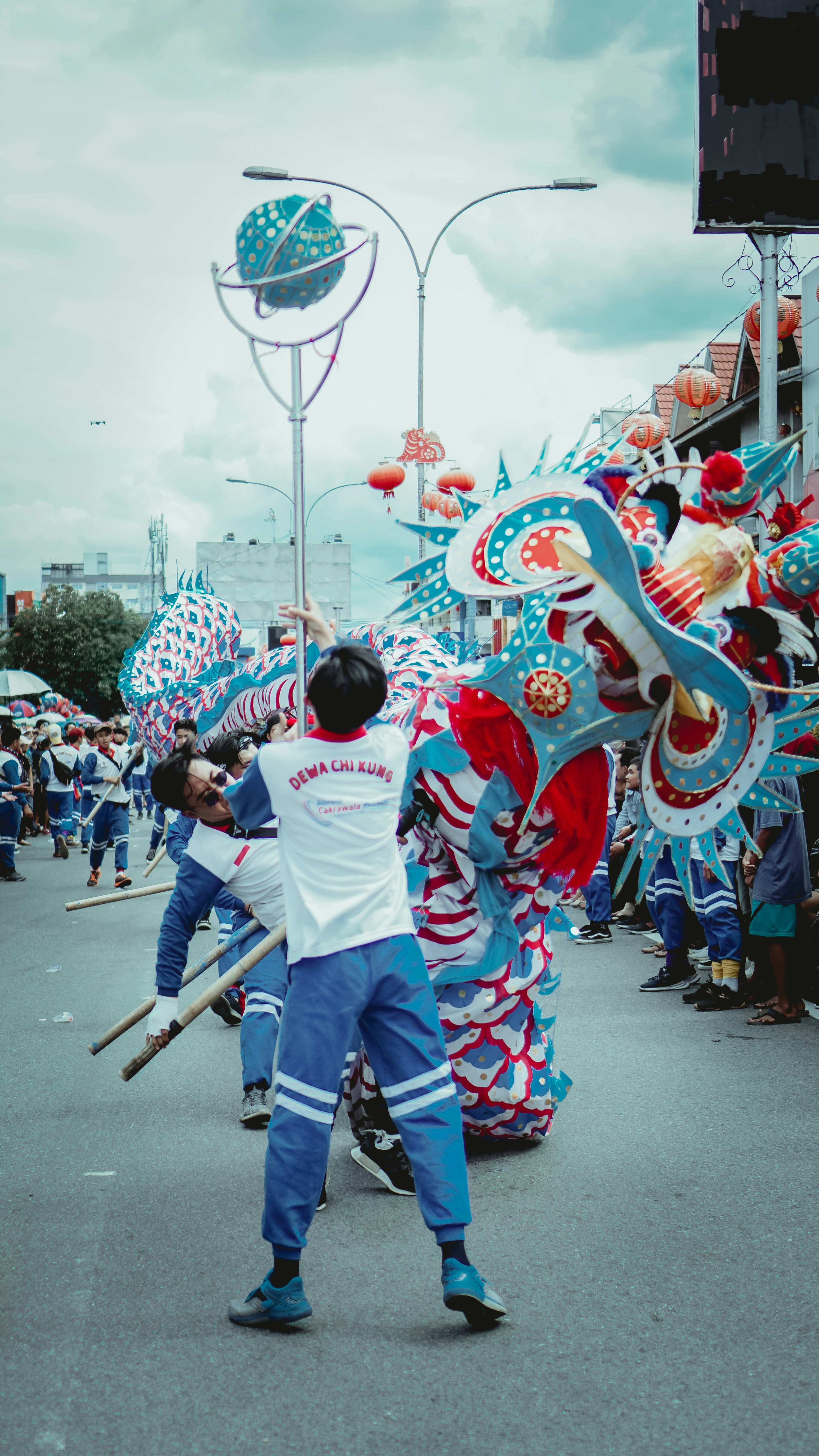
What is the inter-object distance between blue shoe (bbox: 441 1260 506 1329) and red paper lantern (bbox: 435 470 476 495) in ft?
39.9

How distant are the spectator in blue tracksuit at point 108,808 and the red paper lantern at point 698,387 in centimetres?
681

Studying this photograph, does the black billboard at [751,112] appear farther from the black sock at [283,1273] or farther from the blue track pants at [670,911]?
the black sock at [283,1273]

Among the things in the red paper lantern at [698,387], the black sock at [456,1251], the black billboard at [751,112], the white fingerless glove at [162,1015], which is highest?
the black billboard at [751,112]

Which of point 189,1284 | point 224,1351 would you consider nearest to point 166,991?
point 189,1284

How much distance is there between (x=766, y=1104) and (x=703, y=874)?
7.58 ft

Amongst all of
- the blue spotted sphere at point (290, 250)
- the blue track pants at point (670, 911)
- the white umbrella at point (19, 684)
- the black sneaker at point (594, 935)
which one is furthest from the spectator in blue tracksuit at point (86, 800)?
the blue spotted sphere at point (290, 250)

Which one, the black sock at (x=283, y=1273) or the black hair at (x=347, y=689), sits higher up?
the black hair at (x=347, y=689)

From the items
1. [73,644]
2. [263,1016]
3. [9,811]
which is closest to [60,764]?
[9,811]

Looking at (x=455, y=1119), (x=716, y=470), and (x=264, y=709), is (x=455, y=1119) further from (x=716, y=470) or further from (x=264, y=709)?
(x=264, y=709)

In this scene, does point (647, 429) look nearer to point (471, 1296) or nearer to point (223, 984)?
point (223, 984)

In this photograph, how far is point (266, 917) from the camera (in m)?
4.60

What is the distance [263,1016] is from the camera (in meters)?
4.92

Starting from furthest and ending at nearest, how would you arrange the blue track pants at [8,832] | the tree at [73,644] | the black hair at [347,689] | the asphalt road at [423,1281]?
the tree at [73,644]
the blue track pants at [8,832]
the black hair at [347,689]
the asphalt road at [423,1281]

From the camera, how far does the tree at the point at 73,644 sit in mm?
41125
